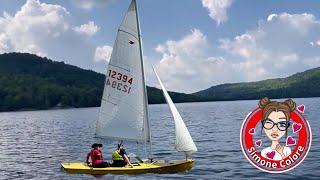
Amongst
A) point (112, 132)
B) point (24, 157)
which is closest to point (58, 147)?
point (24, 157)

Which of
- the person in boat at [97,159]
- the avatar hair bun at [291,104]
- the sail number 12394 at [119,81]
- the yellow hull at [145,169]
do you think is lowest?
the yellow hull at [145,169]

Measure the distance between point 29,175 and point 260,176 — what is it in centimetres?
1921

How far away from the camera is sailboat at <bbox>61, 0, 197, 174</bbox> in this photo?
34906 mm

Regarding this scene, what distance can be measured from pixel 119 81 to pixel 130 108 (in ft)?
7.46

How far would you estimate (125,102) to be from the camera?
36.7 meters

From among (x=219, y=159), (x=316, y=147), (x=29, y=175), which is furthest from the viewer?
(x=316, y=147)

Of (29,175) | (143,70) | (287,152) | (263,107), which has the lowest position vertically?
(29,175)

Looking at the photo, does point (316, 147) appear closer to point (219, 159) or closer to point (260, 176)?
point (219, 159)

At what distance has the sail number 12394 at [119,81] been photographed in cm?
3641

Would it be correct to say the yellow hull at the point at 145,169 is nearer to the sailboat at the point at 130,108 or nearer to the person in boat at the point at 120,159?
the sailboat at the point at 130,108

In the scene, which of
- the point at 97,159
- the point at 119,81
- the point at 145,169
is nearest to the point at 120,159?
the point at 97,159

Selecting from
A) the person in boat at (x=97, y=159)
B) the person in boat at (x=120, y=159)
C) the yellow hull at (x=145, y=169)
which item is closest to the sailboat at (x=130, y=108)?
the yellow hull at (x=145, y=169)

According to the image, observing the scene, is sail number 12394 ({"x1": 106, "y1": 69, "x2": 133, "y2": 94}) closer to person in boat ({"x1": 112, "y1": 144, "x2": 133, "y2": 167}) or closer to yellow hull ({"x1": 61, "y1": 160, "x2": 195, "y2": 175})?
person in boat ({"x1": 112, "y1": 144, "x2": 133, "y2": 167})

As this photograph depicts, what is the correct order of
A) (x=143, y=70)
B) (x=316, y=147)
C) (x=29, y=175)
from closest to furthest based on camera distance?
(x=143, y=70) → (x=29, y=175) → (x=316, y=147)
